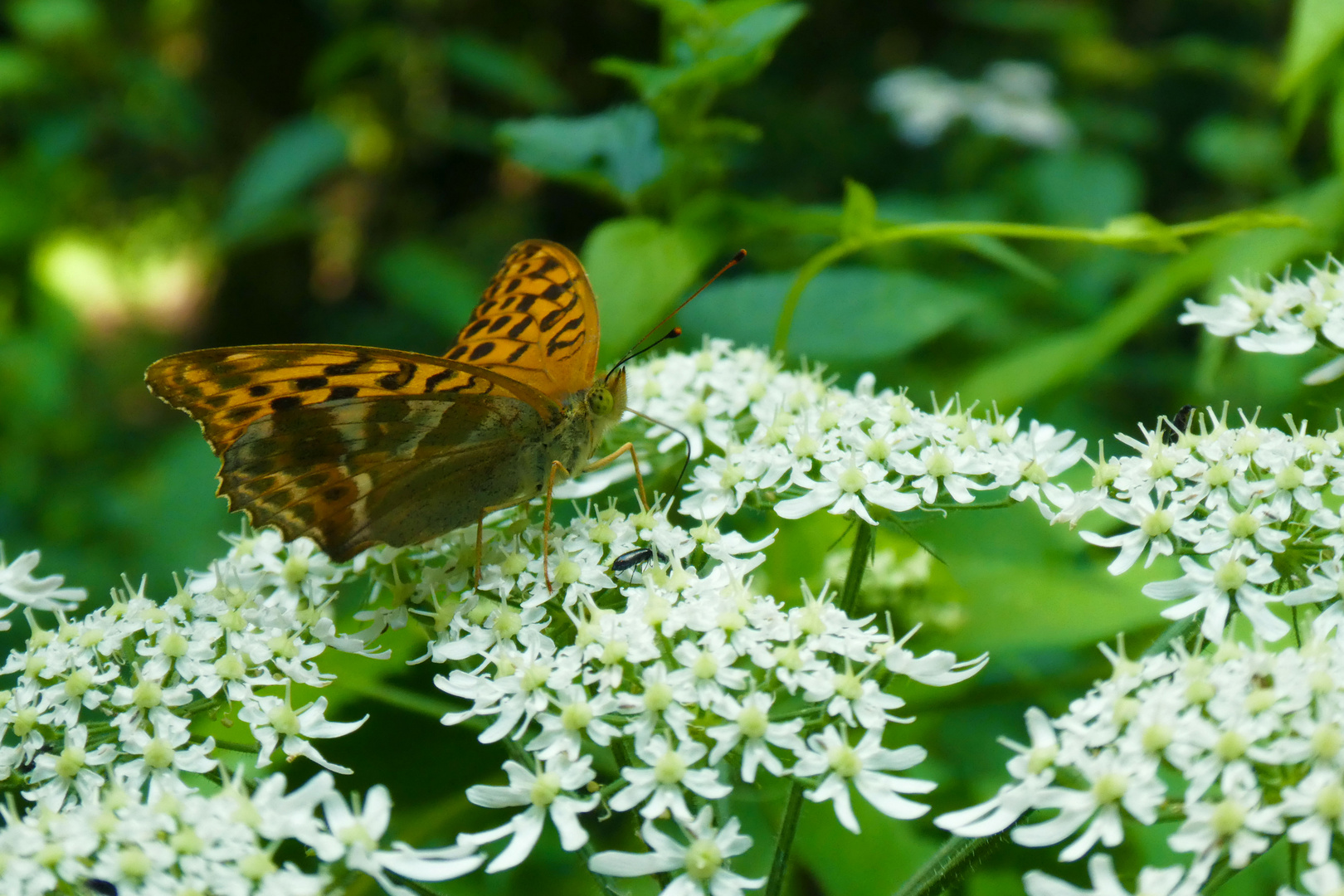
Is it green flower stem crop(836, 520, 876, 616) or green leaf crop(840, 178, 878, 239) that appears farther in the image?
green leaf crop(840, 178, 878, 239)

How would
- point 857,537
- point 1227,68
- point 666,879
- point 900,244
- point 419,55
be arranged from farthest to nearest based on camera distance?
point 1227,68
point 419,55
point 900,244
point 857,537
point 666,879

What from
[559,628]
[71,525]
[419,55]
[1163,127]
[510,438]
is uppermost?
[419,55]

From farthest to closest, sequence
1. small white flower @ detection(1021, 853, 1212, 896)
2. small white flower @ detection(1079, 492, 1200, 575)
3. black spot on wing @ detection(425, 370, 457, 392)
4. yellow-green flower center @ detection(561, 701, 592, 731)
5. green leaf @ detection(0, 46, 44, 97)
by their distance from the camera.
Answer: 1. green leaf @ detection(0, 46, 44, 97)
2. black spot on wing @ detection(425, 370, 457, 392)
3. small white flower @ detection(1079, 492, 1200, 575)
4. yellow-green flower center @ detection(561, 701, 592, 731)
5. small white flower @ detection(1021, 853, 1212, 896)

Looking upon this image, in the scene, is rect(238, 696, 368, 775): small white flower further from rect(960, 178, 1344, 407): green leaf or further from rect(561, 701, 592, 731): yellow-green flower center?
rect(960, 178, 1344, 407): green leaf

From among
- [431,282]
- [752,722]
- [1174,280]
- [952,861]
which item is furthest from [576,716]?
[431,282]

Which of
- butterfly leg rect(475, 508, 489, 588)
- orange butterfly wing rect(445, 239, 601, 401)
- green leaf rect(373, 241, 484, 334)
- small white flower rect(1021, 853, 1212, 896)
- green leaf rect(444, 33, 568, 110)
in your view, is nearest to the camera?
small white flower rect(1021, 853, 1212, 896)

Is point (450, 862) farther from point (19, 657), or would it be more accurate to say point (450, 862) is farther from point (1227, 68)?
point (1227, 68)

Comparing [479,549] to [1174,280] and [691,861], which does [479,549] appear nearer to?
[691,861]

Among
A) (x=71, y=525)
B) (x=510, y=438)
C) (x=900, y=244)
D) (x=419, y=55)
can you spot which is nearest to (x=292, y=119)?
(x=419, y=55)

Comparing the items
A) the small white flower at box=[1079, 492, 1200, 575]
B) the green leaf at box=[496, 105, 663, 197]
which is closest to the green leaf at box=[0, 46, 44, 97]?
the green leaf at box=[496, 105, 663, 197]
